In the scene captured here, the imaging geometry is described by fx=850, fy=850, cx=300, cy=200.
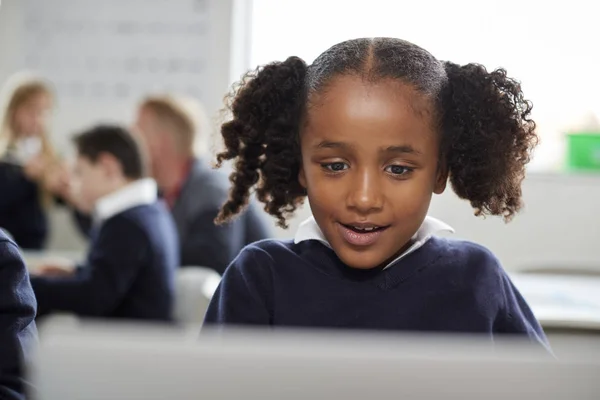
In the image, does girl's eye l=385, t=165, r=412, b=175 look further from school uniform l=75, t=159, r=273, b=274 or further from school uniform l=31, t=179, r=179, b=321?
school uniform l=75, t=159, r=273, b=274

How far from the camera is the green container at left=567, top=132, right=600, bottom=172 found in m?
3.74

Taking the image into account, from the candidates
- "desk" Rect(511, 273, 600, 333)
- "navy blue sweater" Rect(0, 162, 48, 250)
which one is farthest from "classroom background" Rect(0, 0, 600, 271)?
"desk" Rect(511, 273, 600, 333)

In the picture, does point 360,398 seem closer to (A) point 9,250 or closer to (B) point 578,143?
(A) point 9,250

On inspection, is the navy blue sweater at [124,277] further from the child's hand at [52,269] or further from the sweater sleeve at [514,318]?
the sweater sleeve at [514,318]

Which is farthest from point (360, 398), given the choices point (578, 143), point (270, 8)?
point (270, 8)

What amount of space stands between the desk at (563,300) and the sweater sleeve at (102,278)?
119 centimetres

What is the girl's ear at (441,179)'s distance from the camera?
1092mm

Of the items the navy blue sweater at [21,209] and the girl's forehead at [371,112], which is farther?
the navy blue sweater at [21,209]

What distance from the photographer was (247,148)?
1.21m

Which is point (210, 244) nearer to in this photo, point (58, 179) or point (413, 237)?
point (58, 179)

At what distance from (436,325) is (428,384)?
630 mm

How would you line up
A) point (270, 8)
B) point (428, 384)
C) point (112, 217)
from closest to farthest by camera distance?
1. point (428, 384)
2. point (112, 217)
3. point (270, 8)

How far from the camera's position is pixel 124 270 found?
2.66 m

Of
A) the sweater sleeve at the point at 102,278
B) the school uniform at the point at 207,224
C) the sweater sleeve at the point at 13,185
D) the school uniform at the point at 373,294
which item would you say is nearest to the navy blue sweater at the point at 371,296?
the school uniform at the point at 373,294
